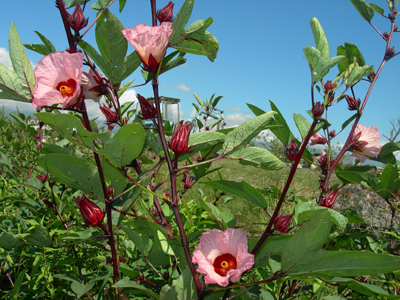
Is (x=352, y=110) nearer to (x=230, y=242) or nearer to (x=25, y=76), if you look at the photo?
(x=230, y=242)

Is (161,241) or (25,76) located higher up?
(25,76)

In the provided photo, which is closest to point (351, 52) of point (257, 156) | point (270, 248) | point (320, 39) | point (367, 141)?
point (367, 141)

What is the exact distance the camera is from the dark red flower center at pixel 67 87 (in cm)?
61

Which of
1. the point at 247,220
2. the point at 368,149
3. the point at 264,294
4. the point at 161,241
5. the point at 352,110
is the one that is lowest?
the point at 247,220

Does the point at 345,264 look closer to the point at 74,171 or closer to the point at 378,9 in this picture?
the point at 74,171

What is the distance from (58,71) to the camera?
1.97 feet

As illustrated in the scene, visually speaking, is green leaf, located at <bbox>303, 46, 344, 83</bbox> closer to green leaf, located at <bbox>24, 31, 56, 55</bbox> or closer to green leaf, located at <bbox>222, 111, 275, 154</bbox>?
green leaf, located at <bbox>222, 111, 275, 154</bbox>

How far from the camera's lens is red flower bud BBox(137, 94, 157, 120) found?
0.58m

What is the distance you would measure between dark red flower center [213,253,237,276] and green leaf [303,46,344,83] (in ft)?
1.39

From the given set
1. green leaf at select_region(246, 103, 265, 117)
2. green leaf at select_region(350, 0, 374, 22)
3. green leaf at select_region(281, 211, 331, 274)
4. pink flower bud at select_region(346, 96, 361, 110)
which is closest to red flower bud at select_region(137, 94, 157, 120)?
green leaf at select_region(246, 103, 265, 117)

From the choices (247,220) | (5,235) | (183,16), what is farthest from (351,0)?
(247,220)

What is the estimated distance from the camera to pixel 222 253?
0.63 m

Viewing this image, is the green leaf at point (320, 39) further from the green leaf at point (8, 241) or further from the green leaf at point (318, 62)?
the green leaf at point (8, 241)

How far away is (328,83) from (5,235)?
83 centimetres
